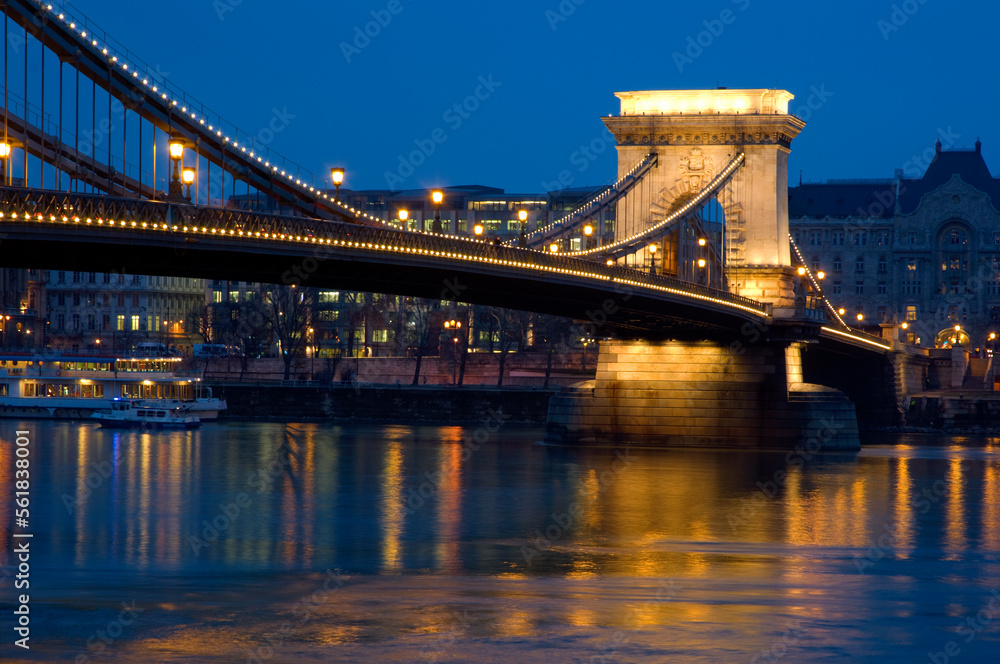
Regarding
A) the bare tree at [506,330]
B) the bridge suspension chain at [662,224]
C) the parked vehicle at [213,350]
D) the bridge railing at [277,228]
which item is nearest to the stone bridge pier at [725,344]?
the bridge suspension chain at [662,224]

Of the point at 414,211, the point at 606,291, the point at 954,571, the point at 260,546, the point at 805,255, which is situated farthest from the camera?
the point at 414,211

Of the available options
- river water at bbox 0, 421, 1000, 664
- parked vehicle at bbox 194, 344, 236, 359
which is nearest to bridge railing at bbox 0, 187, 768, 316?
river water at bbox 0, 421, 1000, 664

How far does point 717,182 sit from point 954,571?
34142 millimetres

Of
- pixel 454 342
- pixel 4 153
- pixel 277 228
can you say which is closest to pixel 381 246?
pixel 277 228

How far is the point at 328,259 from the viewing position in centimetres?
3959

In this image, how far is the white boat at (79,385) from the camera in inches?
3179

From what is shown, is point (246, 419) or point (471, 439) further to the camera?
point (246, 419)

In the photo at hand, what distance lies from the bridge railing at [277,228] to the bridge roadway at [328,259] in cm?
3

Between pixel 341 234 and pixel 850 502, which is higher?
pixel 341 234

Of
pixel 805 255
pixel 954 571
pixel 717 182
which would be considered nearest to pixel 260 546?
pixel 954 571

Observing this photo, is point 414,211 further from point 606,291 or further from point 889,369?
point 606,291

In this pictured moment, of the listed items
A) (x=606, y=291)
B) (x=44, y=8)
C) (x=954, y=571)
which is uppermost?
(x=44, y=8)

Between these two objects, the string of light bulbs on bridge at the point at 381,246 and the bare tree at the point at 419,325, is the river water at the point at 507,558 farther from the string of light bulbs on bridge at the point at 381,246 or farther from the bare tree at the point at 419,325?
Answer: the bare tree at the point at 419,325

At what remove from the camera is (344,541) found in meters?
33.1
